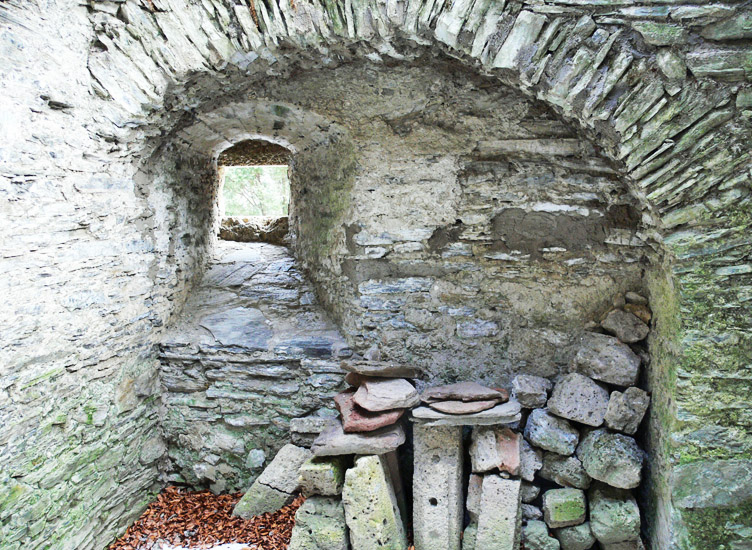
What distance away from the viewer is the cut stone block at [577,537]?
2572 millimetres

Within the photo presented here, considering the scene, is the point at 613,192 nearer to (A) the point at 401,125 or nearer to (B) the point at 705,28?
(B) the point at 705,28

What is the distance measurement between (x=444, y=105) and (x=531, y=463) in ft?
6.76

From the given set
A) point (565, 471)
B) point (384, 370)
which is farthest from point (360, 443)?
point (565, 471)

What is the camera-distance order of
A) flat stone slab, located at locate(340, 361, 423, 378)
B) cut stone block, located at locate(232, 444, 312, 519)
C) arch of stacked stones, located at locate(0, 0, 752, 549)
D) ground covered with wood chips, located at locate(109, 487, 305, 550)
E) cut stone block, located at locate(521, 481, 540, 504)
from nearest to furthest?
arch of stacked stones, located at locate(0, 0, 752, 549), cut stone block, located at locate(521, 481, 540, 504), flat stone slab, located at locate(340, 361, 423, 378), ground covered with wood chips, located at locate(109, 487, 305, 550), cut stone block, located at locate(232, 444, 312, 519)

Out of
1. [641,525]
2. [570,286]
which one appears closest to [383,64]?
[570,286]

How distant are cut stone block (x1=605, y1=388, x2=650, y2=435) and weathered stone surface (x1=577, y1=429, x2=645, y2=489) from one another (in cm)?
5

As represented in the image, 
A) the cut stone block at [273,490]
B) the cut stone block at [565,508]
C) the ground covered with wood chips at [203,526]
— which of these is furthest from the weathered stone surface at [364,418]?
the cut stone block at [565,508]

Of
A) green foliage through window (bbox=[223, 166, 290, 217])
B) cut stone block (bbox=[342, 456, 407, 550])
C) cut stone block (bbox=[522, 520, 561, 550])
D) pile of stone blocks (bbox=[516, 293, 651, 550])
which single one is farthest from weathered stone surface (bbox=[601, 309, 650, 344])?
green foliage through window (bbox=[223, 166, 290, 217])

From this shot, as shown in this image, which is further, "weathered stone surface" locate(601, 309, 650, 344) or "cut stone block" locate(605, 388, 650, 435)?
"weathered stone surface" locate(601, 309, 650, 344)

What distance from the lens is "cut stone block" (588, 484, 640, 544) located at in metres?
2.51

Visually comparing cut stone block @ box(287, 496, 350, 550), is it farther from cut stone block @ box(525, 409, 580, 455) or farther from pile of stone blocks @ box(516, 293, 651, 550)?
cut stone block @ box(525, 409, 580, 455)

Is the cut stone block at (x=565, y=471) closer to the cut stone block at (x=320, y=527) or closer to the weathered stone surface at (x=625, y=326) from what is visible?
the weathered stone surface at (x=625, y=326)

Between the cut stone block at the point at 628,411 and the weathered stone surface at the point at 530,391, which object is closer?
the cut stone block at the point at 628,411

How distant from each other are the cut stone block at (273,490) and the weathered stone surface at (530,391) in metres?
1.33
